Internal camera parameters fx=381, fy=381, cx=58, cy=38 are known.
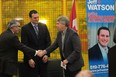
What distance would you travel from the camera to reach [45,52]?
7.44m

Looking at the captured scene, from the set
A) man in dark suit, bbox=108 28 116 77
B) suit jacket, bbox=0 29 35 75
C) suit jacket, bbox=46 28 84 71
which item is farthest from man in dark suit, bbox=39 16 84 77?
man in dark suit, bbox=108 28 116 77

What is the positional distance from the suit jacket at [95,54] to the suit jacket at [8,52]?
4.70 feet

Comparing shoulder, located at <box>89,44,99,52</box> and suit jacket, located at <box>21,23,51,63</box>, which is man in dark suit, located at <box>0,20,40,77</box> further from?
shoulder, located at <box>89,44,99,52</box>

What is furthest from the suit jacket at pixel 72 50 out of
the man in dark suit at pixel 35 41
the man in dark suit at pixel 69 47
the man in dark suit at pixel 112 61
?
the man in dark suit at pixel 112 61

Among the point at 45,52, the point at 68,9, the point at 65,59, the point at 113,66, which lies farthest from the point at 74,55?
the point at 68,9

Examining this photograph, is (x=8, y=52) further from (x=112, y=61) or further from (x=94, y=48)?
(x=112, y=61)

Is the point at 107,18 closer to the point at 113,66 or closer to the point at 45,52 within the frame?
the point at 45,52

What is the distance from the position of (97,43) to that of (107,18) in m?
0.55

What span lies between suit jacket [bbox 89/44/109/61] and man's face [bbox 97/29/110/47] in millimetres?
148

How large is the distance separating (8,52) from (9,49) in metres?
0.06

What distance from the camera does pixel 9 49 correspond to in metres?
7.21

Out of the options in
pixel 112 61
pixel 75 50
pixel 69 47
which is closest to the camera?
pixel 112 61

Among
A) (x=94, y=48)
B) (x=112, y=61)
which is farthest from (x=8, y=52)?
(x=112, y=61)

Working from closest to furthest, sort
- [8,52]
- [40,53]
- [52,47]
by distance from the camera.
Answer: [8,52] < [52,47] < [40,53]
